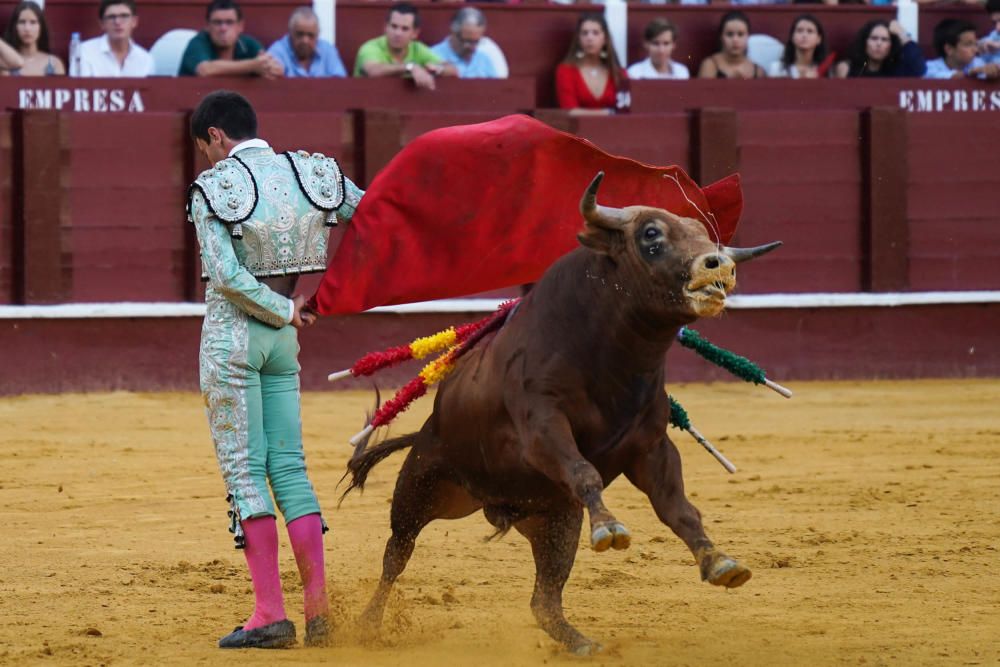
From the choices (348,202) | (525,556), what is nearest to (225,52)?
(525,556)

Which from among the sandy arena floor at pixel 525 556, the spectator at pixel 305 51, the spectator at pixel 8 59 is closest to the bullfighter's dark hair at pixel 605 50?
the spectator at pixel 305 51

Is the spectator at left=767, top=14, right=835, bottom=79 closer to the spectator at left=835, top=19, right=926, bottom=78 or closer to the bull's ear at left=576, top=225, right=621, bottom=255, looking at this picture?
the spectator at left=835, top=19, right=926, bottom=78

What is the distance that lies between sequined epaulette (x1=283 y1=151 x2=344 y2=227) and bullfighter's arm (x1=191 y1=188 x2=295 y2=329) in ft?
0.86

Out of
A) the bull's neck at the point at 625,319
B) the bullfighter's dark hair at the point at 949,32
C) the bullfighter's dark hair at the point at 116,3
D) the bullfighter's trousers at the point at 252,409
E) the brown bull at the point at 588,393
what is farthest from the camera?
the bullfighter's dark hair at the point at 949,32

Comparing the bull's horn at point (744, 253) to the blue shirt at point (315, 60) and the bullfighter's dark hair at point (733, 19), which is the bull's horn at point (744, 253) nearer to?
the blue shirt at point (315, 60)

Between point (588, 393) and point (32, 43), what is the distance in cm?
560

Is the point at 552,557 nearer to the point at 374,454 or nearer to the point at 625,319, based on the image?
the point at 374,454

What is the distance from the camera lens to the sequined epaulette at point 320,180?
4.41 meters

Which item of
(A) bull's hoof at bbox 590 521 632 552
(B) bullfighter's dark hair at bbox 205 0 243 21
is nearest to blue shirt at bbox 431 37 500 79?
(B) bullfighter's dark hair at bbox 205 0 243 21

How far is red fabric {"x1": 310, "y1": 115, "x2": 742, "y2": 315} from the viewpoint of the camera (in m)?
4.70

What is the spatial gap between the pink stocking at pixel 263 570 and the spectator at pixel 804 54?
21.0 ft

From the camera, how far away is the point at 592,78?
31.8 feet

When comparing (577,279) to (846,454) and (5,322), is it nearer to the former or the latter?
(846,454)

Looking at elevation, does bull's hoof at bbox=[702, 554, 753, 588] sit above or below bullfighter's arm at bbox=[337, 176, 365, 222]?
below
